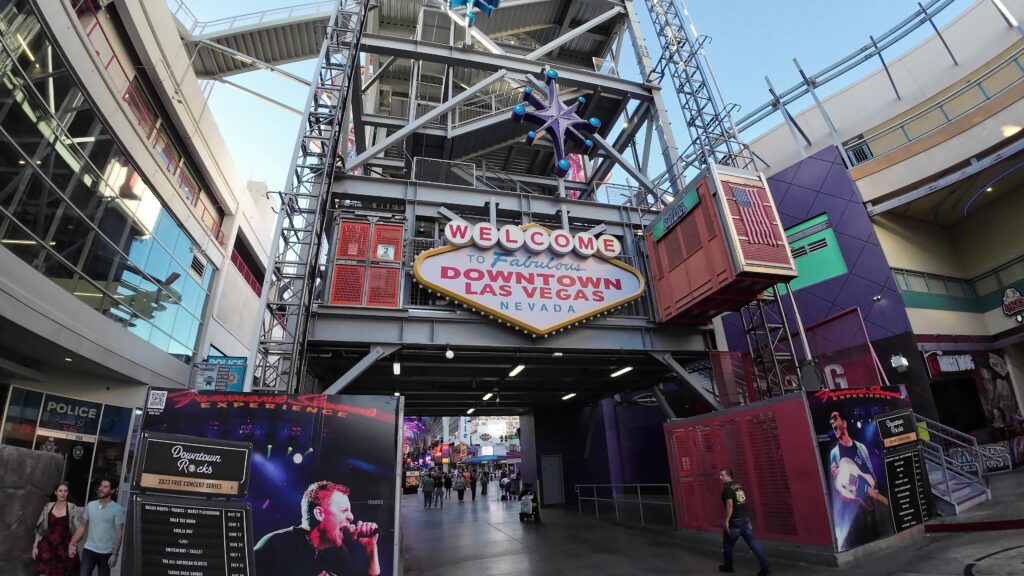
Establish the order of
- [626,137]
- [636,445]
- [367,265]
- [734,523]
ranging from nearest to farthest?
1. [734,523]
2. [367,265]
3. [626,137]
4. [636,445]

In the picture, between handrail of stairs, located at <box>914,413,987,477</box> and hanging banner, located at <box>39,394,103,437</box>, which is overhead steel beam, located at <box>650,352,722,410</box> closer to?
handrail of stairs, located at <box>914,413,987,477</box>

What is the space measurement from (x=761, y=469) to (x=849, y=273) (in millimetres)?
12756

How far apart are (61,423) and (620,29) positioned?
2679 centimetres

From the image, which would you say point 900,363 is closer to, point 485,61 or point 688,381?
point 688,381

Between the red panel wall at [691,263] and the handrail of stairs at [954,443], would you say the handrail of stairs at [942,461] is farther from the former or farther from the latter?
the red panel wall at [691,263]

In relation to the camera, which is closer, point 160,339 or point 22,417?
point 22,417

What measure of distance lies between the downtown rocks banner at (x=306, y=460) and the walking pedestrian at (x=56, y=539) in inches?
80.5

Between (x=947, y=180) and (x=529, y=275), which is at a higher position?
(x=947, y=180)

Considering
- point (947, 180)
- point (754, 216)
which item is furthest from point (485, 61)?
point (947, 180)

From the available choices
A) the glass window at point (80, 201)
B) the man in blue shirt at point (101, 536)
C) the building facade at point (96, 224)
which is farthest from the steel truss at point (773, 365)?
the glass window at point (80, 201)

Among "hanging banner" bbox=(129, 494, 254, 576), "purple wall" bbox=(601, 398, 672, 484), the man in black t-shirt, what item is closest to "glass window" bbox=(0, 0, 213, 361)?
"hanging banner" bbox=(129, 494, 254, 576)

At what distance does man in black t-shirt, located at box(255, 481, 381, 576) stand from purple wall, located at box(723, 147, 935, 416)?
19.0 m

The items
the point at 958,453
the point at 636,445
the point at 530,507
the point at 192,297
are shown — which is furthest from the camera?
the point at 636,445

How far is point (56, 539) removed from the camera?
6.59 m
